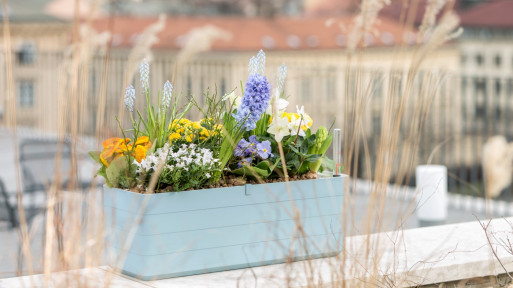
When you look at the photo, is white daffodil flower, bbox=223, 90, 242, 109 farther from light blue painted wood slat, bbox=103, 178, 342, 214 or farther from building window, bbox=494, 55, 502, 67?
building window, bbox=494, 55, 502, 67

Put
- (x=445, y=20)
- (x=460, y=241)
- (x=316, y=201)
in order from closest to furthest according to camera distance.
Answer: (x=445, y=20) < (x=316, y=201) < (x=460, y=241)

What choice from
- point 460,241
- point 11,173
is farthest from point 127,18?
point 460,241

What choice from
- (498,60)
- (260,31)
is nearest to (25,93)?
(260,31)

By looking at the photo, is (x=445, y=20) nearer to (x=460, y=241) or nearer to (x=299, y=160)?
(x=299, y=160)

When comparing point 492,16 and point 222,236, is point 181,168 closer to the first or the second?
point 222,236

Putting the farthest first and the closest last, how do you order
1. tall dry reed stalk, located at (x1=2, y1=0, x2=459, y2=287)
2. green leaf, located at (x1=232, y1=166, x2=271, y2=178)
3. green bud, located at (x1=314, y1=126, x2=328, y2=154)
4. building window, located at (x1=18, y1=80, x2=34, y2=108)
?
building window, located at (x1=18, y1=80, x2=34, y2=108), green bud, located at (x1=314, y1=126, x2=328, y2=154), green leaf, located at (x1=232, y1=166, x2=271, y2=178), tall dry reed stalk, located at (x1=2, y1=0, x2=459, y2=287)

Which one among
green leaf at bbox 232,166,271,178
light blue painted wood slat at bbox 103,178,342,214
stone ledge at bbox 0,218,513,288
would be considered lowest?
stone ledge at bbox 0,218,513,288

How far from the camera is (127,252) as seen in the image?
6.32 feet

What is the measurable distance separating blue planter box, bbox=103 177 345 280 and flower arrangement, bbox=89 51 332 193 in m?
0.05

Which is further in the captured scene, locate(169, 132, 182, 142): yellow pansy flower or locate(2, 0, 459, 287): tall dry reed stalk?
locate(169, 132, 182, 142): yellow pansy flower

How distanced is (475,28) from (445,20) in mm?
62451

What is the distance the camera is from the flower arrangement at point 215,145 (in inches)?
75.1

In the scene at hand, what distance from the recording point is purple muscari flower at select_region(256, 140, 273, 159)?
201cm

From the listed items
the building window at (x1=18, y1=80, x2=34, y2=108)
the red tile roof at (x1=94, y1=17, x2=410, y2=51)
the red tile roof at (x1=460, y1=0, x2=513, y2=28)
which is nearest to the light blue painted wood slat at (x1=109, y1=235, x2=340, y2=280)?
the building window at (x1=18, y1=80, x2=34, y2=108)
